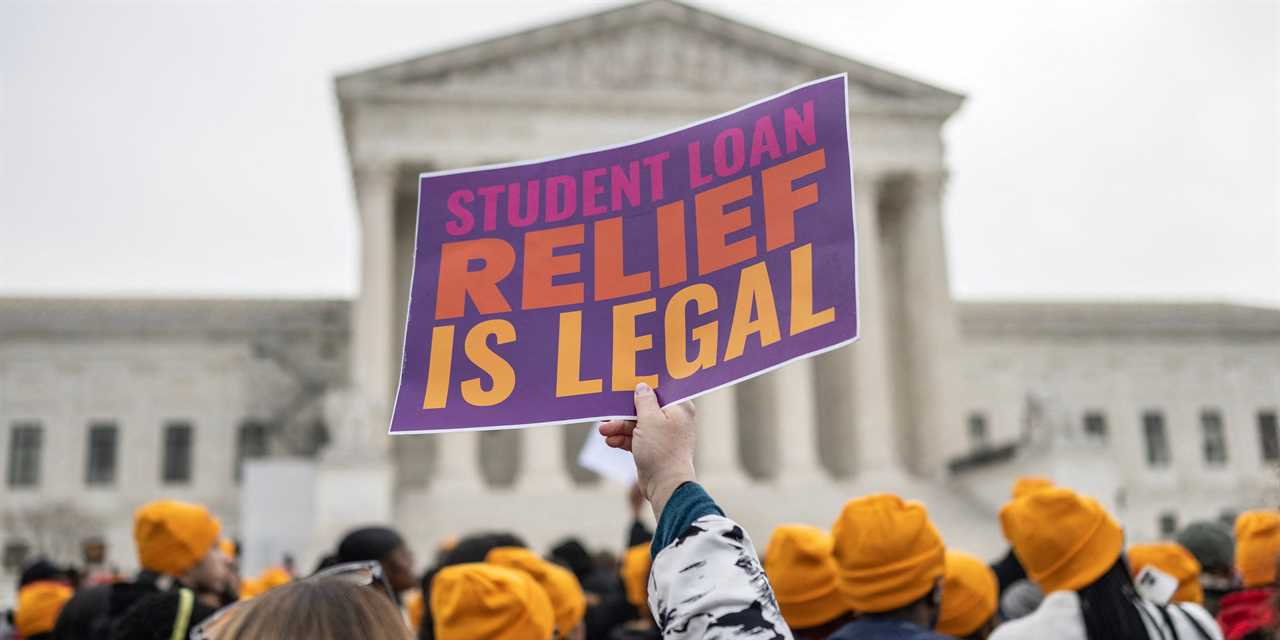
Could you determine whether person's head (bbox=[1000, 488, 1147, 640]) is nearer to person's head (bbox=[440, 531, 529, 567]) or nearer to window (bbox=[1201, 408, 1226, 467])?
person's head (bbox=[440, 531, 529, 567])

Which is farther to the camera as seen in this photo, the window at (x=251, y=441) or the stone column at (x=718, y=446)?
the window at (x=251, y=441)

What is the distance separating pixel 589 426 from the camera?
120 feet

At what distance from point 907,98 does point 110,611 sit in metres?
37.6

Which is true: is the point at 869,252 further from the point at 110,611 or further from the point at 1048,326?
the point at 110,611

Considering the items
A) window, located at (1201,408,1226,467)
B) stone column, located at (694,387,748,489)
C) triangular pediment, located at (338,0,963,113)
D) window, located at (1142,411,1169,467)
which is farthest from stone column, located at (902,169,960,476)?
window, located at (1201,408,1226,467)

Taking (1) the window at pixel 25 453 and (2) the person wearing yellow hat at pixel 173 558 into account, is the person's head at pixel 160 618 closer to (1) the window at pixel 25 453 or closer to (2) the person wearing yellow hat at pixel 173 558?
(2) the person wearing yellow hat at pixel 173 558

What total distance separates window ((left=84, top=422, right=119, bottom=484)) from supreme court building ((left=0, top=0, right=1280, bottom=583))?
85 mm

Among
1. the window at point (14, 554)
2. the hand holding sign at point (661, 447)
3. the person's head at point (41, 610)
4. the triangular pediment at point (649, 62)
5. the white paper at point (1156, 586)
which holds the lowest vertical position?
the window at point (14, 554)

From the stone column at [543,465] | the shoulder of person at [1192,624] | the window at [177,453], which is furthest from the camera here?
the window at [177,453]

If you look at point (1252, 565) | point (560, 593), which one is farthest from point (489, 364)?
point (1252, 565)

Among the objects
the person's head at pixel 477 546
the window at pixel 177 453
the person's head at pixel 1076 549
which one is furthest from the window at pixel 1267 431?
the person's head at pixel 1076 549

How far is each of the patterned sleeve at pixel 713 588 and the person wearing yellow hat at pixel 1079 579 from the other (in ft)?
7.62

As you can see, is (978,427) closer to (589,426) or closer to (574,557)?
(589,426)

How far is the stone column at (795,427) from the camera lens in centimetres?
3797
